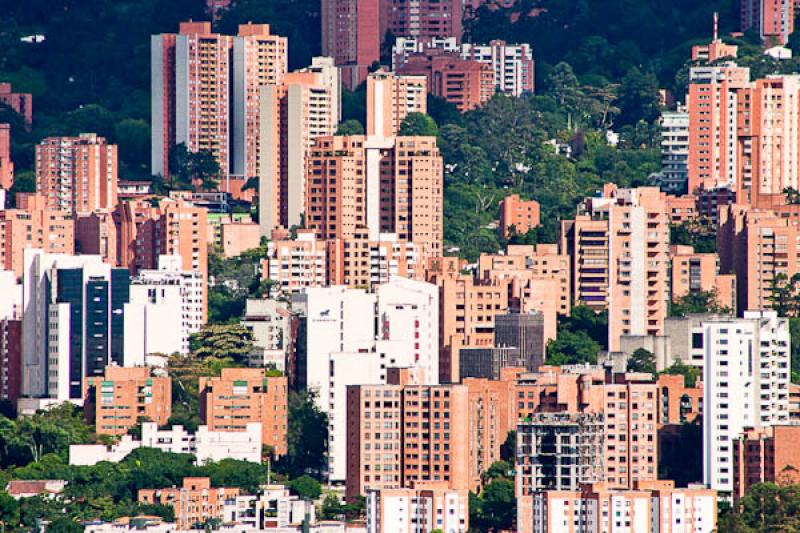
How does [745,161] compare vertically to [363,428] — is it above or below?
above

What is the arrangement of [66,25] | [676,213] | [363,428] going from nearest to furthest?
[363,428], [676,213], [66,25]

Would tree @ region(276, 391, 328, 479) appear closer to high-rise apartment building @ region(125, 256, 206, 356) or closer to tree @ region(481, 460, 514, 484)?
tree @ region(481, 460, 514, 484)

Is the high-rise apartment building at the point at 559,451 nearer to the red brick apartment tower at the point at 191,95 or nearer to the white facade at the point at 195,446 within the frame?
the white facade at the point at 195,446

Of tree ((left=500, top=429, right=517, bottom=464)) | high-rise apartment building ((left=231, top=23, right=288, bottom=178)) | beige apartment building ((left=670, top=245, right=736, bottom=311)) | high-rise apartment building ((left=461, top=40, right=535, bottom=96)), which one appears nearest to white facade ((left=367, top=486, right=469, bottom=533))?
tree ((left=500, top=429, right=517, bottom=464))

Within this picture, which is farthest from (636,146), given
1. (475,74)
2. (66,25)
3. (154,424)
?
(154,424)

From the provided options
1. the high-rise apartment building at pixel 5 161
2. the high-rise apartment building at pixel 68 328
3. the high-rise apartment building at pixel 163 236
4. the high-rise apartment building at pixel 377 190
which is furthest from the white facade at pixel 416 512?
the high-rise apartment building at pixel 5 161

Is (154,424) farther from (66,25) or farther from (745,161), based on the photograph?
(66,25)
